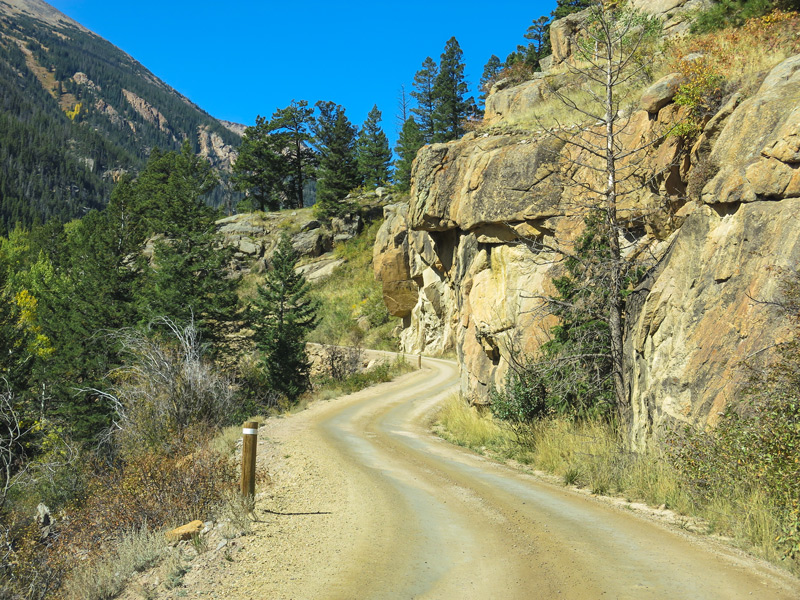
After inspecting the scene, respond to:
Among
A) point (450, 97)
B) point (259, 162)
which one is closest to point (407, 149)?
point (450, 97)

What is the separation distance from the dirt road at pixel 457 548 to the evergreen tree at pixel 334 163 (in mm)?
50920

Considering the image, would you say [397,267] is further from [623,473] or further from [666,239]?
[623,473]

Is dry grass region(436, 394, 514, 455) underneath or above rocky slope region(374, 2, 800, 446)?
underneath

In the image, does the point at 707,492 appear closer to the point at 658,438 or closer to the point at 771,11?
the point at 658,438

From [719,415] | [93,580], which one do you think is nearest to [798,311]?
[719,415]

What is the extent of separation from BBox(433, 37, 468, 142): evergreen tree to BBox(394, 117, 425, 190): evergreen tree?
222cm

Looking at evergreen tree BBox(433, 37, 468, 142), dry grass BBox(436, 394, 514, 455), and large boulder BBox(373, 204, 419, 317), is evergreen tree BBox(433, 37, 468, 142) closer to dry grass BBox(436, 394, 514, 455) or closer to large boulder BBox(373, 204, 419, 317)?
large boulder BBox(373, 204, 419, 317)

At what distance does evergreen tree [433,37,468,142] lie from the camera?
5891 cm

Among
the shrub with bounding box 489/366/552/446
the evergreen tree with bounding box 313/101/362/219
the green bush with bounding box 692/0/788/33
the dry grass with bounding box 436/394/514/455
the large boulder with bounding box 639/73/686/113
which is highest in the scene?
the evergreen tree with bounding box 313/101/362/219

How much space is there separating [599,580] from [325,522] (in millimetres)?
3659

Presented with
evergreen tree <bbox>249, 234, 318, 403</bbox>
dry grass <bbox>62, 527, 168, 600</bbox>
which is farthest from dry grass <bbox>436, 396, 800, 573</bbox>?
evergreen tree <bbox>249, 234, 318, 403</bbox>

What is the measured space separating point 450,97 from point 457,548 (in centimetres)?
5915

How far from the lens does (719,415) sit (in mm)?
7207

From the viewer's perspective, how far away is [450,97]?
59.9 metres
